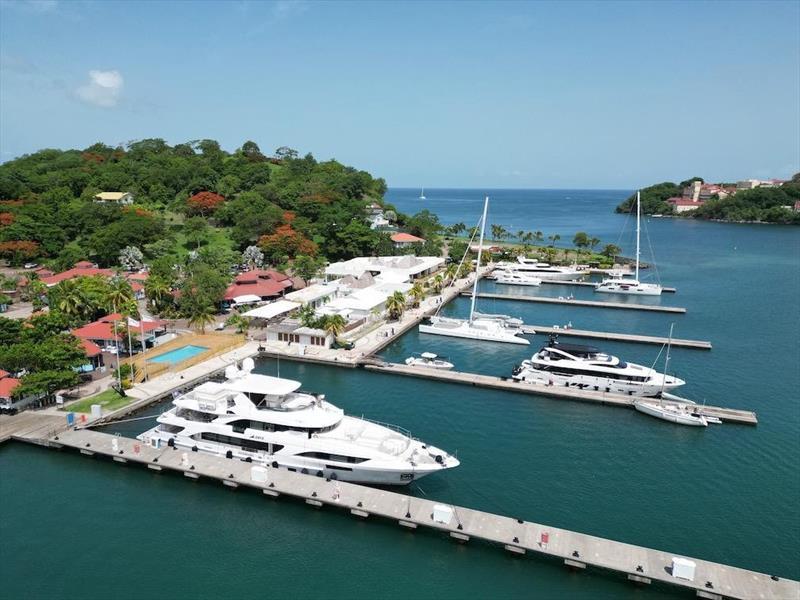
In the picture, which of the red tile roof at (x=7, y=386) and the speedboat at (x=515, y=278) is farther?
the speedboat at (x=515, y=278)

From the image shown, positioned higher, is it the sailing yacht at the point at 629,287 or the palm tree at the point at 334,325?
the sailing yacht at the point at 629,287

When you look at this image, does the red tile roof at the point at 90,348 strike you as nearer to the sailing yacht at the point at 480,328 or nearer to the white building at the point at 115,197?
the sailing yacht at the point at 480,328

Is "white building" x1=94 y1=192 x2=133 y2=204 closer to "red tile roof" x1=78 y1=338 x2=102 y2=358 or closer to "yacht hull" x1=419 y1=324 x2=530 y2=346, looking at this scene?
"red tile roof" x1=78 y1=338 x2=102 y2=358

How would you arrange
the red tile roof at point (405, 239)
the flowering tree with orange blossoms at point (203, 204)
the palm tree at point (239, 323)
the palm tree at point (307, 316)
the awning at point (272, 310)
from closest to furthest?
the palm tree at point (307, 316)
the palm tree at point (239, 323)
the awning at point (272, 310)
the red tile roof at point (405, 239)
the flowering tree with orange blossoms at point (203, 204)

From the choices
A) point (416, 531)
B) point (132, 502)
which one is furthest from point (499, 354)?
point (132, 502)

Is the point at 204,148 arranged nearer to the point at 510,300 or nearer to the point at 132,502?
the point at 510,300

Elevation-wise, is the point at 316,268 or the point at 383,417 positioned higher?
the point at 316,268

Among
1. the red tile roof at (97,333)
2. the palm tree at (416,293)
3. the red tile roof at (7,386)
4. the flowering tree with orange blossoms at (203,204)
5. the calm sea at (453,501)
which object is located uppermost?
the flowering tree with orange blossoms at (203,204)

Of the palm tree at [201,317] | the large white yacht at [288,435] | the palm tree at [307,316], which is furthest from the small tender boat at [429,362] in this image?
the palm tree at [201,317]
